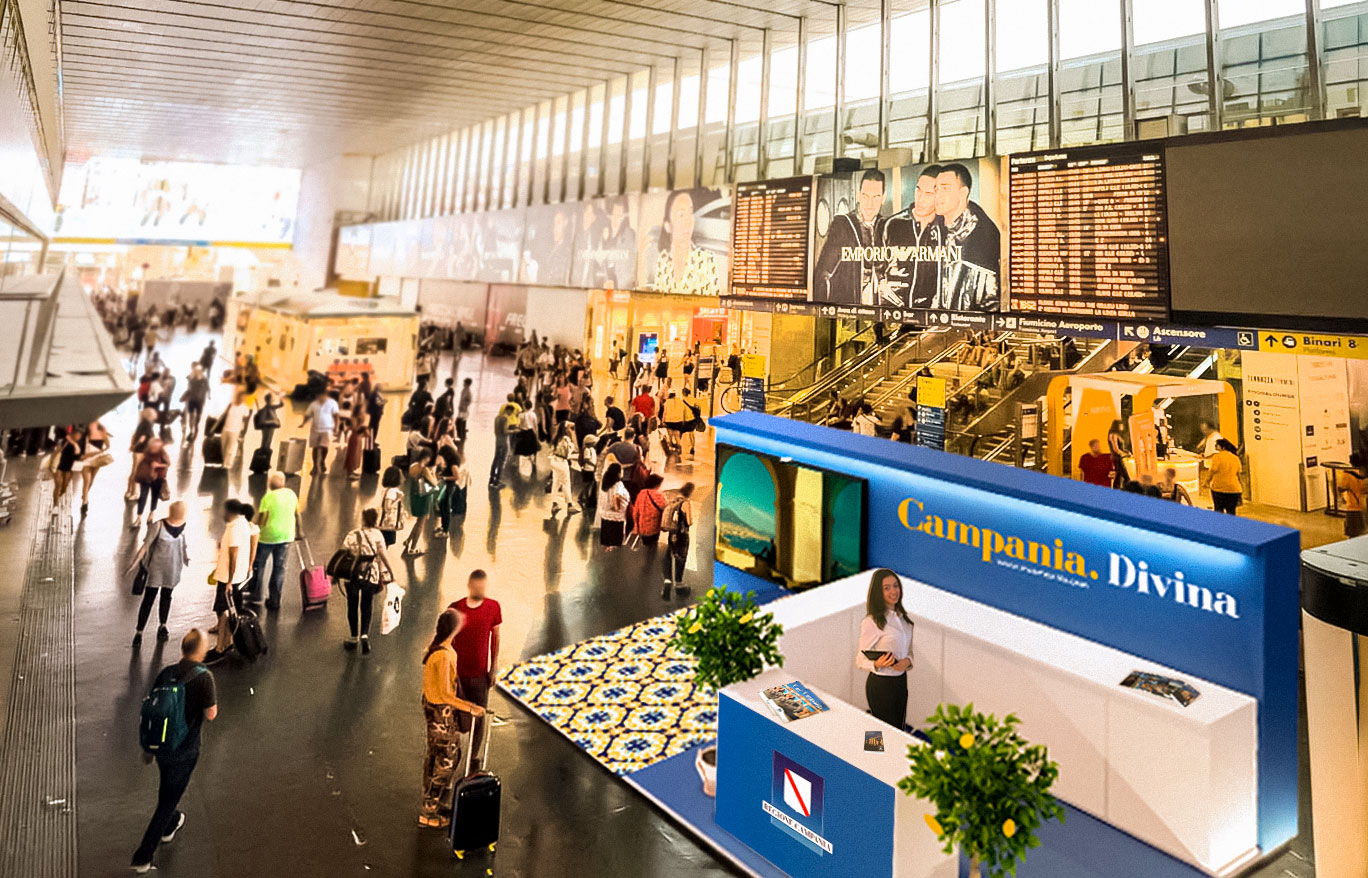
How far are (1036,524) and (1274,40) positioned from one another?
246 inches

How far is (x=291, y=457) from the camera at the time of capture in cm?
1407

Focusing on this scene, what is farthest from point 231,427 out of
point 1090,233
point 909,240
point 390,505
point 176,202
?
point 176,202

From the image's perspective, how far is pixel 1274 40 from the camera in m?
8.71

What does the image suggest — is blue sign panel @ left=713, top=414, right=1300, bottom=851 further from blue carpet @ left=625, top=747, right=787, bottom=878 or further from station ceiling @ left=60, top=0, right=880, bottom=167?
station ceiling @ left=60, top=0, right=880, bottom=167

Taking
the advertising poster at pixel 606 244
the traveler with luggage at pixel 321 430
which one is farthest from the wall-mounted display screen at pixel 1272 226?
the traveler with luggage at pixel 321 430

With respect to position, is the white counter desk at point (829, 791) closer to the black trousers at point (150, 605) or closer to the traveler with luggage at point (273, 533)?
the traveler with luggage at point (273, 533)

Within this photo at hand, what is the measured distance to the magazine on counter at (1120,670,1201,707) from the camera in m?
5.25

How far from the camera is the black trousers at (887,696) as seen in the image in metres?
6.47

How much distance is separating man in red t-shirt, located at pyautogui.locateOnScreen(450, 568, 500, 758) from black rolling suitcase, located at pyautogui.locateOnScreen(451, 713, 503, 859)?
0.49 metres

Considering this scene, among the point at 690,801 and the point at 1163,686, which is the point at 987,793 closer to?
the point at 1163,686

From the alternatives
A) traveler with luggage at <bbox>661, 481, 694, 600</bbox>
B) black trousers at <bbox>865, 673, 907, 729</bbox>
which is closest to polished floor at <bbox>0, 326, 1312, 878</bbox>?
traveler with luggage at <bbox>661, 481, 694, 600</bbox>

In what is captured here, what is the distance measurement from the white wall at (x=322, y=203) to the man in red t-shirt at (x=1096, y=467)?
28.1 meters

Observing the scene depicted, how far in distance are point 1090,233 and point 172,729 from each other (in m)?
9.12

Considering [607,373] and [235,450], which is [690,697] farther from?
[235,450]
